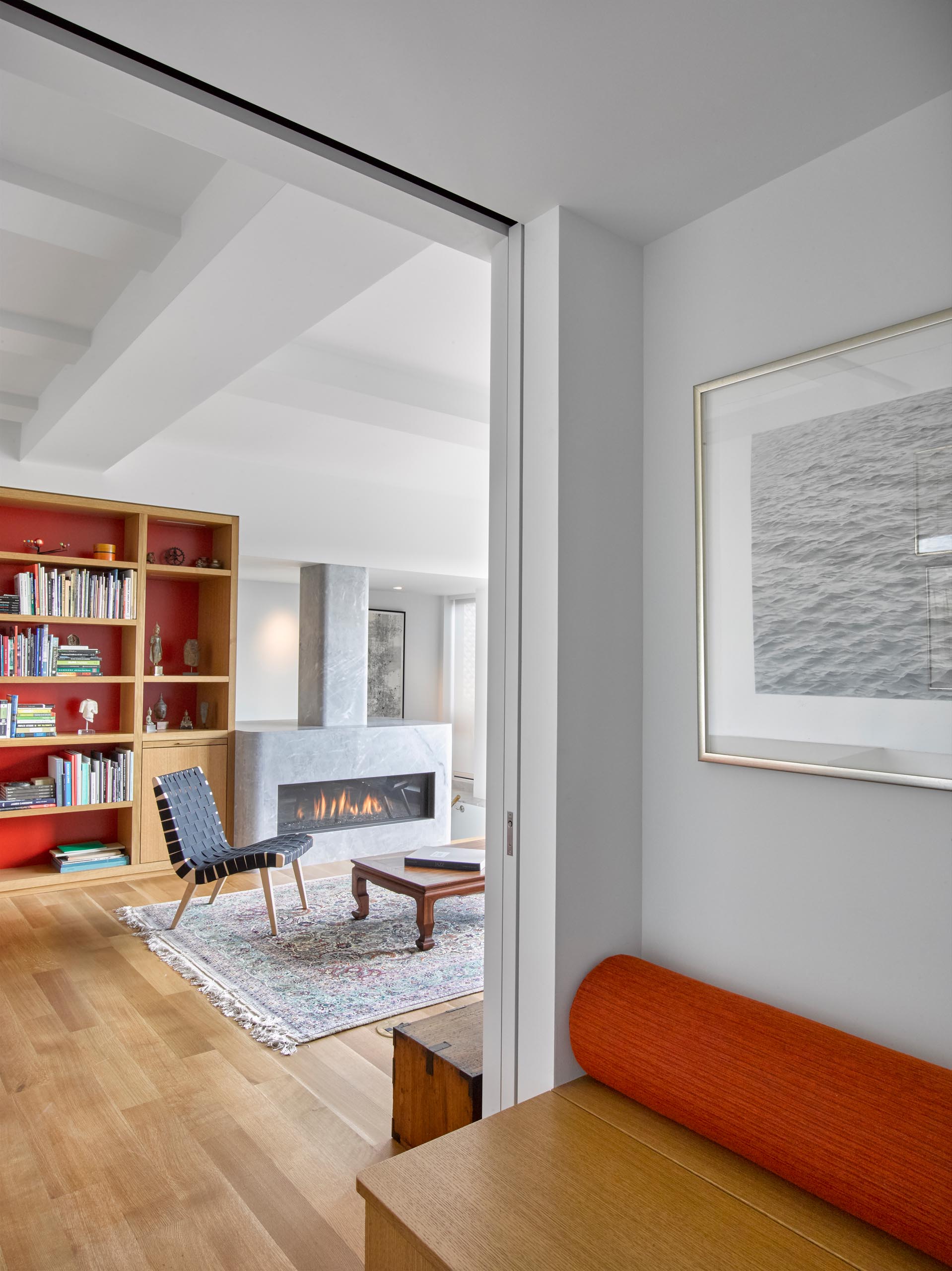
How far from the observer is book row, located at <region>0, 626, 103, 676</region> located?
16.7 ft

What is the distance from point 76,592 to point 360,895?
268cm


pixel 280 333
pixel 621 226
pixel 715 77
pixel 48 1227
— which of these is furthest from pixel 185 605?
pixel 715 77

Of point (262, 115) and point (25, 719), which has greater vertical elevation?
point (262, 115)

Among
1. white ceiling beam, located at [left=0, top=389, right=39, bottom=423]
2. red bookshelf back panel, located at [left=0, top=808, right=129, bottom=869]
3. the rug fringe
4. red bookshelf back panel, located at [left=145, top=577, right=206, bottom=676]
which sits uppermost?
white ceiling beam, located at [left=0, top=389, right=39, bottom=423]

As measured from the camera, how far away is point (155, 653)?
5816 mm

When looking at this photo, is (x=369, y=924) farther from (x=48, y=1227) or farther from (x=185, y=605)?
(x=185, y=605)

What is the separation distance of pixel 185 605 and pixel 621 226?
5.02m

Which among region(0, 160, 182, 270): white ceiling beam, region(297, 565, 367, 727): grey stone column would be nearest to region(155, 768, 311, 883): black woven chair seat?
region(297, 565, 367, 727): grey stone column

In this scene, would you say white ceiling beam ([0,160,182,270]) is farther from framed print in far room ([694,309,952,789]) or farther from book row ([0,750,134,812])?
book row ([0,750,134,812])

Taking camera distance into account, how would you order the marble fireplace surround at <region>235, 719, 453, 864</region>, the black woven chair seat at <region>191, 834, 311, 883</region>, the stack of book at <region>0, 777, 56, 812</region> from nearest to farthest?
the black woven chair seat at <region>191, 834, 311, 883</region>
the stack of book at <region>0, 777, 56, 812</region>
the marble fireplace surround at <region>235, 719, 453, 864</region>

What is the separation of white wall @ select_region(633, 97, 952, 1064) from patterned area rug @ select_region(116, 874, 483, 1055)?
2007mm

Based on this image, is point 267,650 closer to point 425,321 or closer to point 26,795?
A: point 26,795

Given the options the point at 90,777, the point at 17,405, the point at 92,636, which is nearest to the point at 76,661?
the point at 92,636

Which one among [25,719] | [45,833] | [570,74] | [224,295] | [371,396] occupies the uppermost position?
[371,396]
